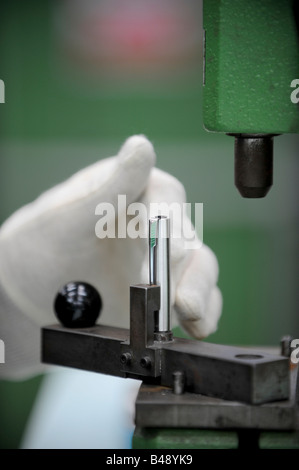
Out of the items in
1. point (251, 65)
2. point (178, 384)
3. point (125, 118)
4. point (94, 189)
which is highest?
point (125, 118)

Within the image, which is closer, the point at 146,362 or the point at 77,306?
the point at 146,362

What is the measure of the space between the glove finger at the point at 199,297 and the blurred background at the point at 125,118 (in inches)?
60.8

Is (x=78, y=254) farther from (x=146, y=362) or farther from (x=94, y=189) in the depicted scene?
(x=146, y=362)

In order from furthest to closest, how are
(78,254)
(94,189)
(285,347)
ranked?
(78,254) < (94,189) < (285,347)

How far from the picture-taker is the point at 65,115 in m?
2.87

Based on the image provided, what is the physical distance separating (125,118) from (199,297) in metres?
1.75

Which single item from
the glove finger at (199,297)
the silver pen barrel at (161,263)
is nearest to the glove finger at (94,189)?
the glove finger at (199,297)

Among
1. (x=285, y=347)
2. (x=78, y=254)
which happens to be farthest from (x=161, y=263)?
(x=78, y=254)

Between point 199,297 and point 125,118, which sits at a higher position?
point 125,118

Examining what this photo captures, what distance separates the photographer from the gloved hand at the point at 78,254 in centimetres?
138

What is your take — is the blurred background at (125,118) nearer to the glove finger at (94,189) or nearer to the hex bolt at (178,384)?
the glove finger at (94,189)

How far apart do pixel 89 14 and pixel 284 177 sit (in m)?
1.03

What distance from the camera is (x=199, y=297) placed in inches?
48.9

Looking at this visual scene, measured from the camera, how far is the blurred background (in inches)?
110
